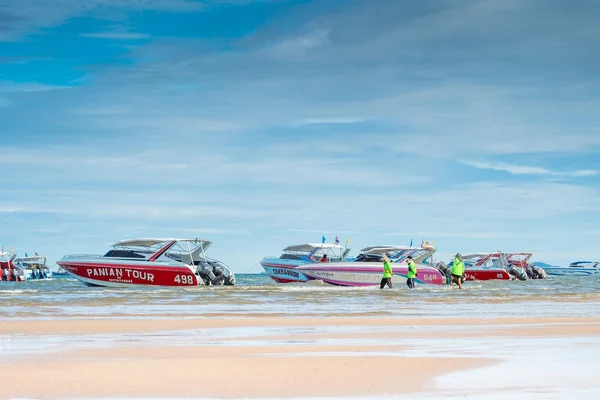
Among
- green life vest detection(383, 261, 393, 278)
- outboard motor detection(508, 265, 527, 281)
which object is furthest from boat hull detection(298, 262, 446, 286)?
outboard motor detection(508, 265, 527, 281)

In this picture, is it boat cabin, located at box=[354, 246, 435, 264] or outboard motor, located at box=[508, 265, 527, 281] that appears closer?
boat cabin, located at box=[354, 246, 435, 264]

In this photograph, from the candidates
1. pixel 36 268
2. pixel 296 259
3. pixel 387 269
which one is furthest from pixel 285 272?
pixel 36 268

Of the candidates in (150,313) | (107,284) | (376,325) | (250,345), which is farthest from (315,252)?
(250,345)

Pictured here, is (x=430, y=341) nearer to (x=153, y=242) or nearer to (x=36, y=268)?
(x=153, y=242)

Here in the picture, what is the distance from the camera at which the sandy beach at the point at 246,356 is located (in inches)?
328

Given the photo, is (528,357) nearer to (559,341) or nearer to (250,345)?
(559,341)

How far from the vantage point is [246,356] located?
1091cm

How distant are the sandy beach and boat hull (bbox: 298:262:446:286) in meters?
24.8

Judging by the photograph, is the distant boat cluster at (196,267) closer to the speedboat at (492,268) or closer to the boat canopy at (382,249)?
Answer: the boat canopy at (382,249)

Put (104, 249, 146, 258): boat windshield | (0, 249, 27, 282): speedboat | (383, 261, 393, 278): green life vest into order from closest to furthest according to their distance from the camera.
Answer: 1. (383, 261, 393, 278): green life vest
2. (104, 249, 146, 258): boat windshield
3. (0, 249, 27, 282): speedboat

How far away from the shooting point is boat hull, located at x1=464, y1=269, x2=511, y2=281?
193 feet

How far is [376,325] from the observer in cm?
1677

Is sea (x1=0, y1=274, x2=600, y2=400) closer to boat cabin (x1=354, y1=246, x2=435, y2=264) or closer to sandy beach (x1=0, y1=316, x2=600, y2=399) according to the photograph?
sandy beach (x1=0, y1=316, x2=600, y2=399)

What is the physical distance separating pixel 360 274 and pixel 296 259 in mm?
8183
